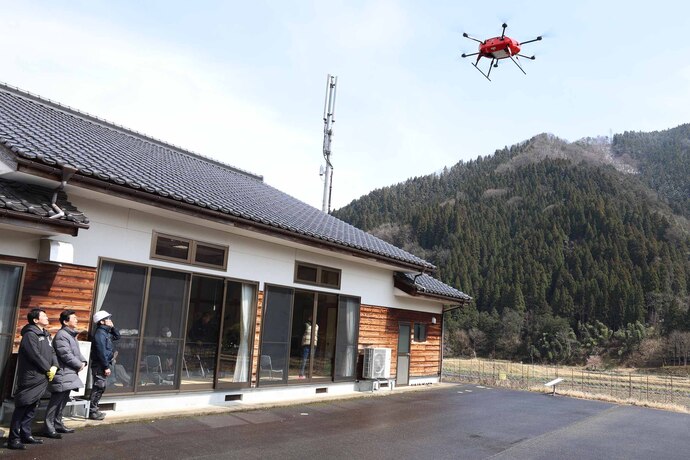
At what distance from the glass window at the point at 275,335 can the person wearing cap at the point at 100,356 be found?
2.82 meters

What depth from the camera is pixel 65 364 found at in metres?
5.18

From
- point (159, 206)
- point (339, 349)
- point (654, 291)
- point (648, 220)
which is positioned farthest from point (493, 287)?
point (159, 206)

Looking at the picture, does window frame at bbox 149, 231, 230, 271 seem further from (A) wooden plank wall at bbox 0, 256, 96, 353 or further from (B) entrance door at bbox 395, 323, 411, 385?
(B) entrance door at bbox 395, 323, 411, 385

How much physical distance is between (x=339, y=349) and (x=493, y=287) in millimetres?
61781

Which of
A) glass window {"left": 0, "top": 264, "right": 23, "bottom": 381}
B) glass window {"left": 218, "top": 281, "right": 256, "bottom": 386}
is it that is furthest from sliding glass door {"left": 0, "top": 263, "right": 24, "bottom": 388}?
glass window {"left": 218, "top": 281, "right": 256, "bottom": 386}

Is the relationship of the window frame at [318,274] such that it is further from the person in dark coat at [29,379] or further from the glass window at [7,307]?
the person in dark coat at [29,379]

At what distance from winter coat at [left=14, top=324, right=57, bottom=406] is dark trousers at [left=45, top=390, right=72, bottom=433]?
36 cm

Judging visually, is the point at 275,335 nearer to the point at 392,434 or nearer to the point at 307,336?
the point at 307,336

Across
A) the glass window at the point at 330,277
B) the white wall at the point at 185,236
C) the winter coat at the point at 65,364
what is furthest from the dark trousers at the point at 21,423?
the glass window at the point at 330,277

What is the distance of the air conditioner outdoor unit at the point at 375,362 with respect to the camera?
10484mm

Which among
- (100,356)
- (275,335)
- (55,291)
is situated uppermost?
(55,291)

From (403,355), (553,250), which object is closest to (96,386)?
(403,355)

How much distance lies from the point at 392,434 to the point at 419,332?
631cm

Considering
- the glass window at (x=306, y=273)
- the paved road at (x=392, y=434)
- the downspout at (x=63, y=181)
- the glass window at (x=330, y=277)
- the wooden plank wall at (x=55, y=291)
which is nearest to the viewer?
the paved road at (x=392, y=434)
